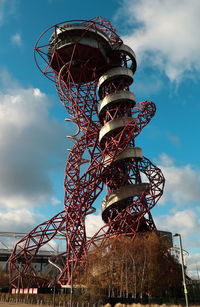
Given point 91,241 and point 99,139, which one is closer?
point 91,241

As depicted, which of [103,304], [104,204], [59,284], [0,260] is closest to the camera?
[103,304]

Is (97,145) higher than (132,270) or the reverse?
higher

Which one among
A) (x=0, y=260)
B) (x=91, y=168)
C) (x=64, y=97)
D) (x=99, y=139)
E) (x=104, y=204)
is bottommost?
(x=0, y=260)

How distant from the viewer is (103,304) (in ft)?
108

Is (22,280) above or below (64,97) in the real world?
below

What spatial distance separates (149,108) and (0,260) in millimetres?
71612

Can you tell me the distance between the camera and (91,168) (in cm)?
4797

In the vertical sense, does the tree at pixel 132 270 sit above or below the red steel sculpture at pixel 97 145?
below

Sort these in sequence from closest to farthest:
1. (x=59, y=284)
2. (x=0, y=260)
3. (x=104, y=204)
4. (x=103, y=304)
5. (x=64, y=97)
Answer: (x=103, y=304) < (x=59, y=284) < (x=104, y=204) < (x=64, y=97) < (x=0, y=260)

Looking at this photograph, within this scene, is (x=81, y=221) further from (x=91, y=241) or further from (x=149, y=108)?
(x=149, y=108)

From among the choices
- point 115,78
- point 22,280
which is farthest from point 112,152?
point 22,280

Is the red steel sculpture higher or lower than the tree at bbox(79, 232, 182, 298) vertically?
higher

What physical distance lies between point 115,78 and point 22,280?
125 feet

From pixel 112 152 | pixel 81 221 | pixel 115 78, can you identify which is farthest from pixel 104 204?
pixel 115 78
